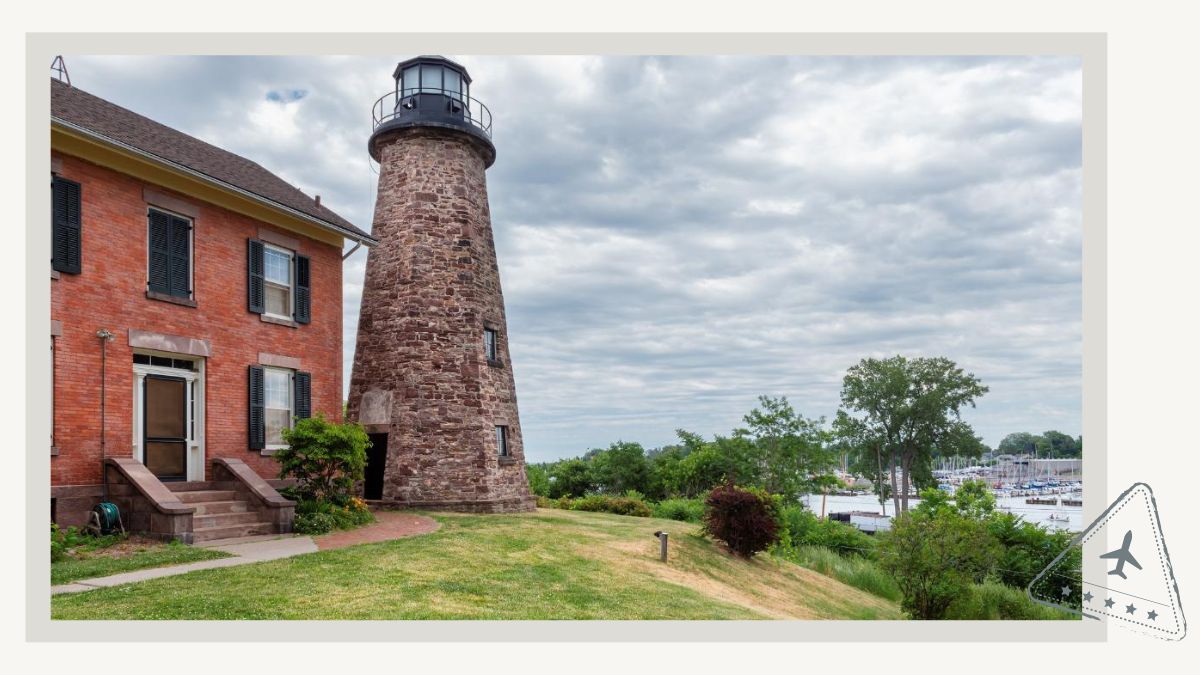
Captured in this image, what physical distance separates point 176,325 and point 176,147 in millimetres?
3417

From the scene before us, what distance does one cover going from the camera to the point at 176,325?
13.6 m

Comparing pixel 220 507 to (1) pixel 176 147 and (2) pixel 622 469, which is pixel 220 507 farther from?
(2) pixel 622 469

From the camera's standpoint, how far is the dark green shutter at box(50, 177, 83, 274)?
11.6m

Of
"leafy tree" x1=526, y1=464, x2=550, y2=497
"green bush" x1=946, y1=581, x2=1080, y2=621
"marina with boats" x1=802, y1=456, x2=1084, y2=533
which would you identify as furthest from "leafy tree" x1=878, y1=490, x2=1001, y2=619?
"leafy tree" x1=526, y1=464, x2=550, y2=497

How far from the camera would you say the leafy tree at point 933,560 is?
12984 mm

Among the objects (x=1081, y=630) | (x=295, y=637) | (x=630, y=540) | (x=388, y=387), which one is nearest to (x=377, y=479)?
(x=388, y=387)

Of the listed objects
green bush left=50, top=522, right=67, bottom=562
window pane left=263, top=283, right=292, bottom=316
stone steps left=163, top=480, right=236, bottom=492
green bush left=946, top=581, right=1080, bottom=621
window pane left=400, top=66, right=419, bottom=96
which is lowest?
green bush left=946, top=581, right=1080, bottom=621

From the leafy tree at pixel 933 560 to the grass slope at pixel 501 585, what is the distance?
1.26 metres

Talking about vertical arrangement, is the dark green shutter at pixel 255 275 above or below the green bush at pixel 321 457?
above

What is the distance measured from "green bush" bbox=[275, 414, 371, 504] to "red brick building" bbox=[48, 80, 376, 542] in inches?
30.0

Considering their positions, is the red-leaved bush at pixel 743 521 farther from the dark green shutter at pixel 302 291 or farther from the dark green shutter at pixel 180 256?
the dark green shutter at pixel 180 256

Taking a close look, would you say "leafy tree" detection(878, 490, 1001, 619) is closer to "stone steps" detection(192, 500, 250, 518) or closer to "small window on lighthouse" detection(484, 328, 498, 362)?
"small window on lighthouse" detection(484, 328, 498, 362)

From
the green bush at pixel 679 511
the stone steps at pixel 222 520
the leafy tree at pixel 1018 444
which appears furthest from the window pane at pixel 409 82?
the leafy tree at pixel 1018 444

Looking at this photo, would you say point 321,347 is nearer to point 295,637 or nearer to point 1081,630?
point 295,637
